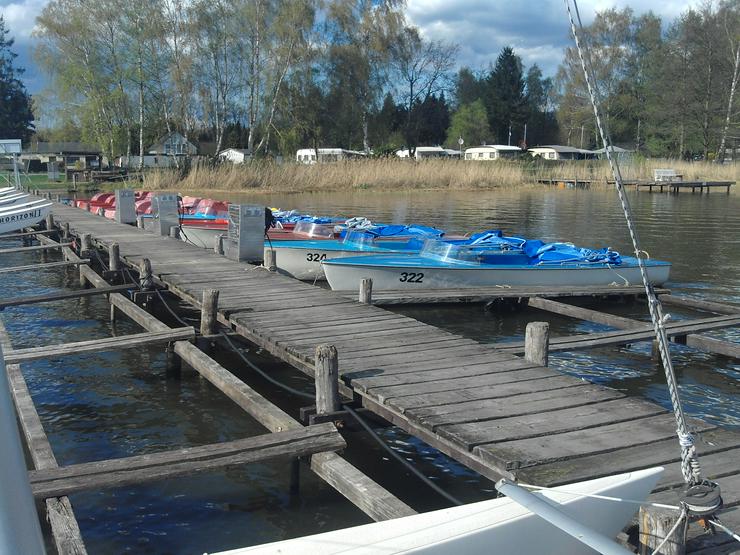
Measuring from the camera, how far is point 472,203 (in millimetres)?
37531

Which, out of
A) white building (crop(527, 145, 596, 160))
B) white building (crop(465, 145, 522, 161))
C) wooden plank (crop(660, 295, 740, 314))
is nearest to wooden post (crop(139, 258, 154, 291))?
wooden plank (crop(660, 295, 740, 314))

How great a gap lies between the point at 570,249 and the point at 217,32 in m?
38.8

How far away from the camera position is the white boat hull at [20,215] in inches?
783

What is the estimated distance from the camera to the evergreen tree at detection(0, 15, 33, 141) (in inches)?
3132

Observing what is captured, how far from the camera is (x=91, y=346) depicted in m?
7.99

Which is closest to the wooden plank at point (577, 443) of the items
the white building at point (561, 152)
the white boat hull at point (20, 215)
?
the white boat hull at point (20, 215)

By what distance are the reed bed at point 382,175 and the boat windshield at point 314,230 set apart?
926 inches

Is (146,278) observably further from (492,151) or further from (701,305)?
(492,151)

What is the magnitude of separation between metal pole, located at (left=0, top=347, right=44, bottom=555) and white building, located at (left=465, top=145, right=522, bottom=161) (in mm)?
80458

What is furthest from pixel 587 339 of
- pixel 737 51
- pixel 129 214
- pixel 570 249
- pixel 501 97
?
pixel 501 97

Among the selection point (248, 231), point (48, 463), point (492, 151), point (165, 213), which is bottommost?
point (48, 463)

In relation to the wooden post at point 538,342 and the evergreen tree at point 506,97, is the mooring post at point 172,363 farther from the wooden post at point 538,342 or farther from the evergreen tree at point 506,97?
the evergreen tree at point 506,97

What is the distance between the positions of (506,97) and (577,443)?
273 ft

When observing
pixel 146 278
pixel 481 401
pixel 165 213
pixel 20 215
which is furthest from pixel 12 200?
pixel 481 401
